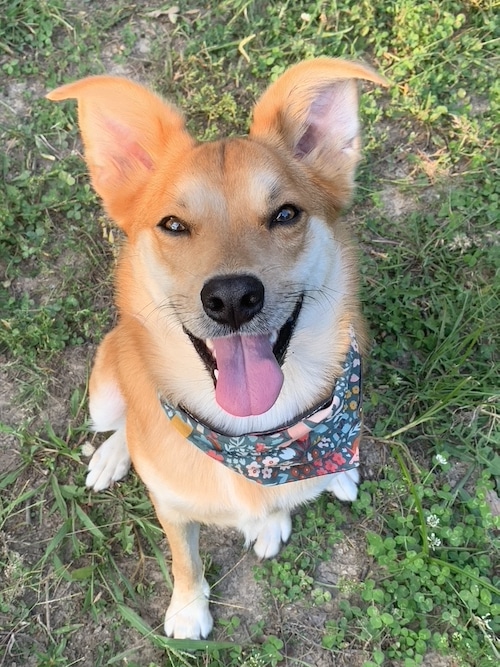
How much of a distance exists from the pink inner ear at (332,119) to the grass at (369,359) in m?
1.46

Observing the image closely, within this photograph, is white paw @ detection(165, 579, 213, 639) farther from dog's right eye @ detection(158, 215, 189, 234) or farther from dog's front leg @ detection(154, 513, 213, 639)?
dog's right eye @ detection(158, 215, 189, 234)

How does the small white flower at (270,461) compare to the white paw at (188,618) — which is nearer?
the small white flower at (270,461)

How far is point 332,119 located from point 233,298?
102cm

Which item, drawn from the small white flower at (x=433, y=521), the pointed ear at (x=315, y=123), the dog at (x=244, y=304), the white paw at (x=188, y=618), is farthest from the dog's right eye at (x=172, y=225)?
the small white flower at (x=433, y=521)

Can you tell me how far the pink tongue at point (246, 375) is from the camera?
2125 millimetres

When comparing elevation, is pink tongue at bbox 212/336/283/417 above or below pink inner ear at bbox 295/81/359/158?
below

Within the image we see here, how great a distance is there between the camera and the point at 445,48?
412 centimetres

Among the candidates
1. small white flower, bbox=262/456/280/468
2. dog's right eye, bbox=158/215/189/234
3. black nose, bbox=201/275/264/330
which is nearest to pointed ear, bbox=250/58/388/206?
dog's right eye, bbox=158/215/189/234

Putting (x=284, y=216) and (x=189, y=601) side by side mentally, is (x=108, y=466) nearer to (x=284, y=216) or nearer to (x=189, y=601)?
(x=189, y=601)

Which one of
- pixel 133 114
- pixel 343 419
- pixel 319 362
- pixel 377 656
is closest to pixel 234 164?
pixel 133 114

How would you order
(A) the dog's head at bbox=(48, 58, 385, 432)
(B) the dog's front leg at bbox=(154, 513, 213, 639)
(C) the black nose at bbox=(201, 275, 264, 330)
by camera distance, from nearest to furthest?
(C) the black nose at bbox=(201, 275, 264, 330) → (A) the dog's head at bbox=(48, 58, 385, 432) → (B) the dog's front leg at bbox=(154, 513, 213, 639)

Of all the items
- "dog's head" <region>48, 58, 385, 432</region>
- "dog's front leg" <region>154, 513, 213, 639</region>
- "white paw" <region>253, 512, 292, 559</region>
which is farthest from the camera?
"white paw" <region>253, 512, 292, 559</region>

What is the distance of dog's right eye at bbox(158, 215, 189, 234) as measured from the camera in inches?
88.0

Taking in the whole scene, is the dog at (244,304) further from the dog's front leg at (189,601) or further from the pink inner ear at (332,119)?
the dog's front leg at (189,601)
